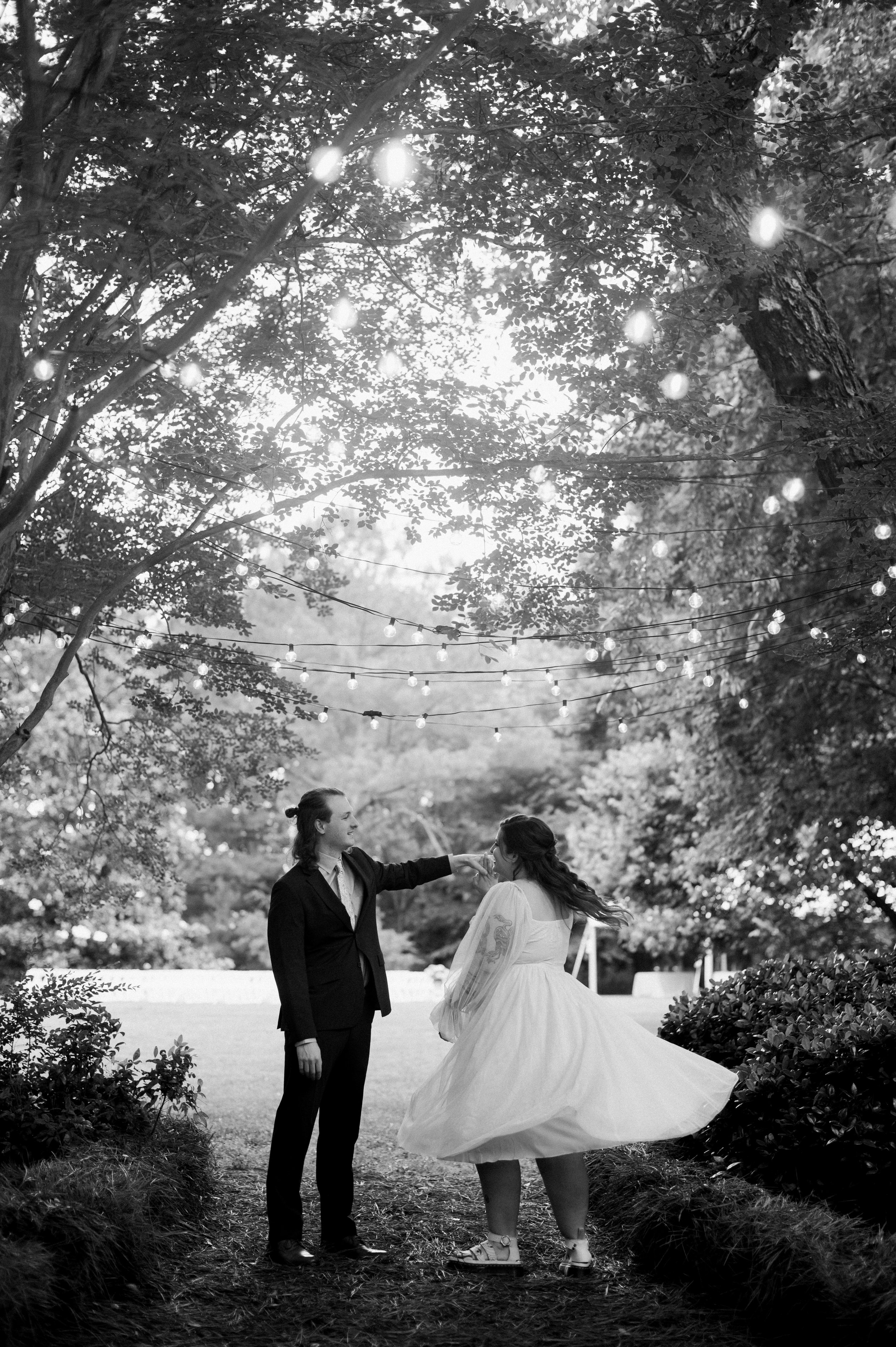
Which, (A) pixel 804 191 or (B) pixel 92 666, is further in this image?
(B) pixel 92 666

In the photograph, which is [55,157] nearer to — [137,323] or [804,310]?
[137,323]

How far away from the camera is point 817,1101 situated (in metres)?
4.68

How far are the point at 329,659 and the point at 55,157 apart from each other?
2325 centimetres

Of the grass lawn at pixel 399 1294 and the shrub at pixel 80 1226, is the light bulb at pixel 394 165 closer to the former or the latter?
the shrub at pixel 80 1226

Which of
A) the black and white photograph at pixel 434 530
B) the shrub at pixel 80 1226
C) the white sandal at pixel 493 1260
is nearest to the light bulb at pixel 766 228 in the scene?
the black and white photograph at pixel 434 530

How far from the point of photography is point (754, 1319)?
12.3 ft

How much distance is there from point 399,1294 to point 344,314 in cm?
508

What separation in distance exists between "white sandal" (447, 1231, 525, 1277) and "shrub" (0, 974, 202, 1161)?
1.85 m

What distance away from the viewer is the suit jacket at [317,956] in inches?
181

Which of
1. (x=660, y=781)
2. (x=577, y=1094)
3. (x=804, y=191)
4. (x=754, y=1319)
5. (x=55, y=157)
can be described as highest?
(x=804, y=191)

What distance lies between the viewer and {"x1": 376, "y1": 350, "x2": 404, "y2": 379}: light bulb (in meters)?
6.66

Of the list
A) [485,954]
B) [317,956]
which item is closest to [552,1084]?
[485,954]

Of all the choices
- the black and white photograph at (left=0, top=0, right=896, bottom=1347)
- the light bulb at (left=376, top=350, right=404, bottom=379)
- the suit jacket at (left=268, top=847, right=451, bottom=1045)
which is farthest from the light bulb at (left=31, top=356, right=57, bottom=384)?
the suit jacket at (left=268, top=847, right=451, bottom=1045)

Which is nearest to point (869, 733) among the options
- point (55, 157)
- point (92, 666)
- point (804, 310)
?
point (804, 310)
